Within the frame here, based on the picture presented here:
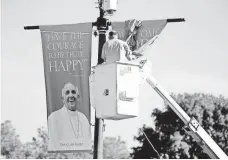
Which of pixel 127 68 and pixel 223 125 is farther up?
pixel 127 68

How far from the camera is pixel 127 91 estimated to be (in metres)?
12.5

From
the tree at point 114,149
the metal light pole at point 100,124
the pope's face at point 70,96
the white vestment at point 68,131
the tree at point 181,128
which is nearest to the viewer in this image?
the metal light pole at point 100,124

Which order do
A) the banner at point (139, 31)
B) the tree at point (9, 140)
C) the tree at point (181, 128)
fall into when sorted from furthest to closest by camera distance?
the tree at point (181, 128), the tree at point (9, 140), the banner at point (139, 31)

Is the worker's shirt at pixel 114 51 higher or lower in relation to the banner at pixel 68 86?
higher

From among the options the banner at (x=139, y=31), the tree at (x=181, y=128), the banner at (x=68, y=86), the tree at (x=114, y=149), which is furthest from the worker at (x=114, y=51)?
the tree at (x=181, y=128)

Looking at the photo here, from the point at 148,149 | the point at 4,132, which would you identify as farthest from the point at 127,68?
the point at 148,149

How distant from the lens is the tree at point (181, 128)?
173 feet

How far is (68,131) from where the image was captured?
20.9m

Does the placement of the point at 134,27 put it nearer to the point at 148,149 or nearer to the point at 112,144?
the point at 112,144

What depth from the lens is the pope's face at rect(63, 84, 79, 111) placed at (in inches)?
821

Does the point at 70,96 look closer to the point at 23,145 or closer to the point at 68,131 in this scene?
the point at 68,131

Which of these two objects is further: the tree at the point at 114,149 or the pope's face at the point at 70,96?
the tree at the point at 114,149

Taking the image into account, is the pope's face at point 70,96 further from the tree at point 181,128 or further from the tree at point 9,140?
the tree at point 181,128

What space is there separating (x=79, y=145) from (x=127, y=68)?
8381 millimetres
